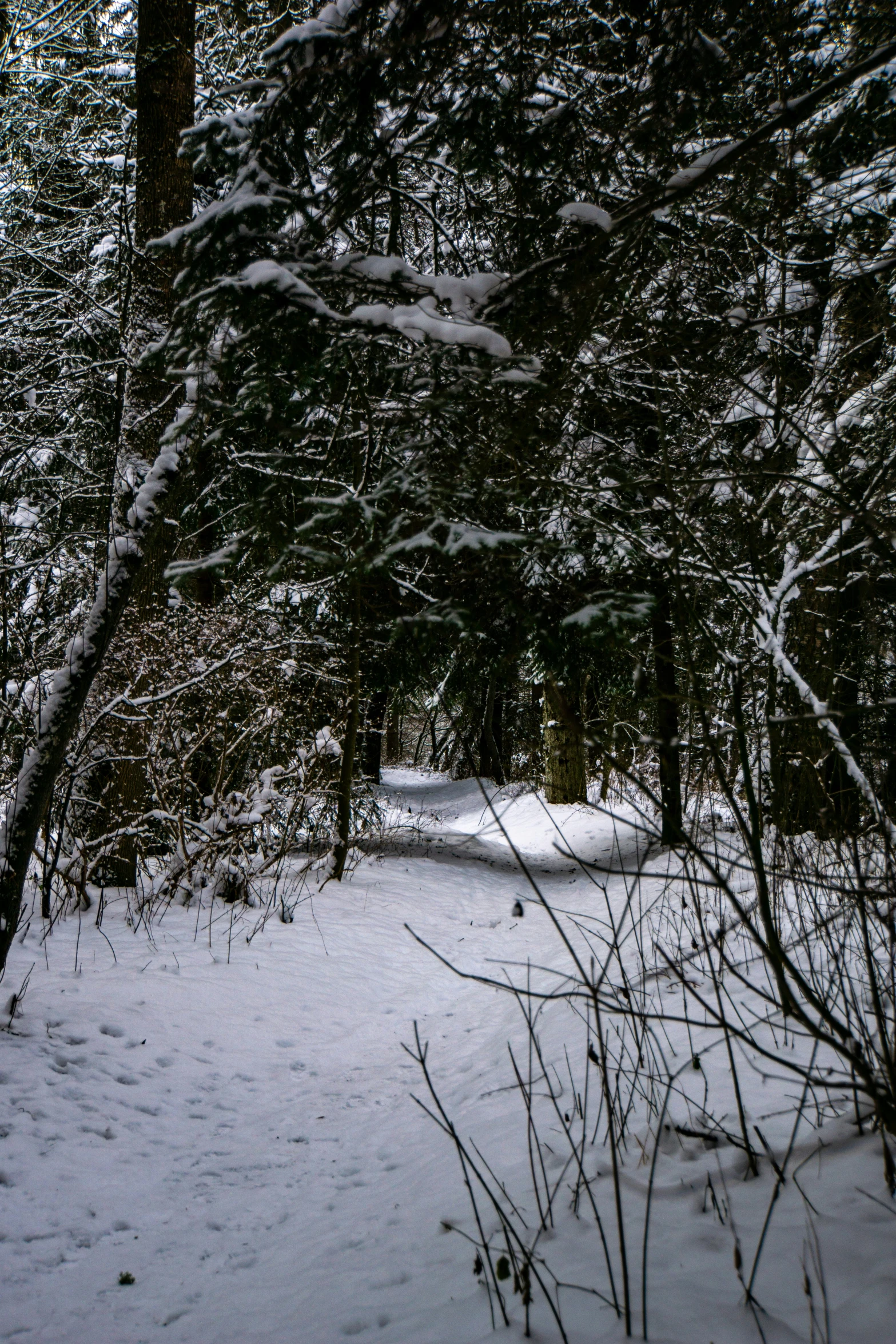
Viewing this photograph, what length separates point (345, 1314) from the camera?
211 centimetres

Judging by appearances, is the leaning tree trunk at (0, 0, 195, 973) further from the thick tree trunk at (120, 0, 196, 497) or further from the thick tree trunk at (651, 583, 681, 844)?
the thick tree trunk at (651, 583, 681, 844)

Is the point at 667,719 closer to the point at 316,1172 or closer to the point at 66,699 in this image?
the point at 316,1172

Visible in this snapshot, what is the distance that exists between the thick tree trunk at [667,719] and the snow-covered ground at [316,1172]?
0.26 metres

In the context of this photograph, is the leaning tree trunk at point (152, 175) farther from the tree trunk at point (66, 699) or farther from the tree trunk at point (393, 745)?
the tree trunk at point (393, 745)

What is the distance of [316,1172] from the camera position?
3.15m

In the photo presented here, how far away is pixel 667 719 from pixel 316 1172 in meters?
4.58

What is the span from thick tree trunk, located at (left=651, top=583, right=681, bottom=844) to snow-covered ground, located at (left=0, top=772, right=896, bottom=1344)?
26 cm

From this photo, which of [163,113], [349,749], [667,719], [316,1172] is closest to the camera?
[316,1172]

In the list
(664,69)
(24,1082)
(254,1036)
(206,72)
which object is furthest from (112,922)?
(206,72)

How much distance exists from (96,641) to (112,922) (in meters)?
2.82

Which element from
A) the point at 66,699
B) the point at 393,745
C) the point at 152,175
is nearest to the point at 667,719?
the point at 66,699

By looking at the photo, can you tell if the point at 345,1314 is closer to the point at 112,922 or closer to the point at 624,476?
Result: the point at 624,476

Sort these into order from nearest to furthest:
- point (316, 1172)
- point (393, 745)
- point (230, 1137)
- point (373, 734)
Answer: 1. point (316, 1172)
2. point (230, 1137)
3. point (373, 734)
4. point (393, 745)

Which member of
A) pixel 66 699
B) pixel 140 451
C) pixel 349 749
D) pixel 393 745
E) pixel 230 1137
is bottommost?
pixel 230 1137
